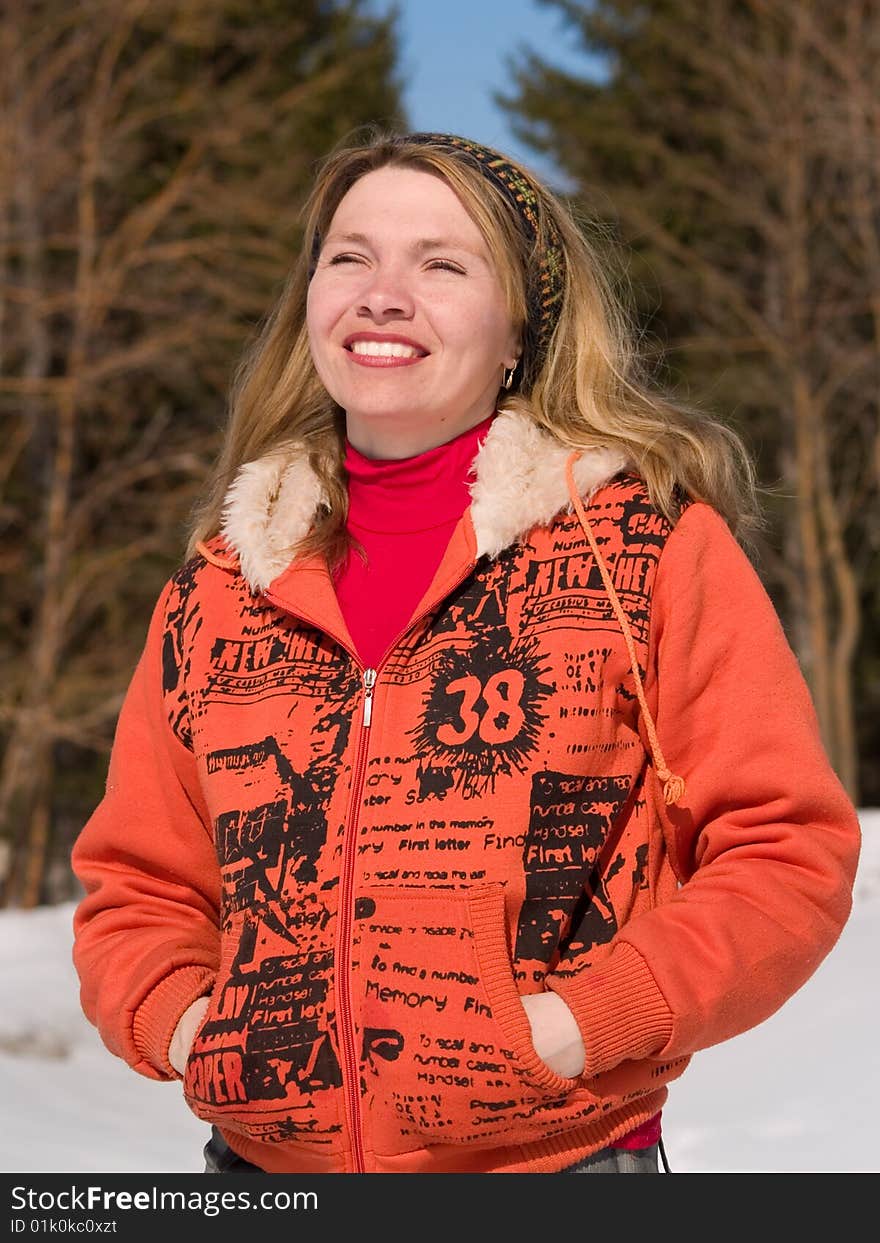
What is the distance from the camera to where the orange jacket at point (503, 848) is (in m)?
1.67

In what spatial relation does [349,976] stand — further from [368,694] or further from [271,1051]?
[368,694]

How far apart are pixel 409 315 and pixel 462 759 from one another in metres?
0.60

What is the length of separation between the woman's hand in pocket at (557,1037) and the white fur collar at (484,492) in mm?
567

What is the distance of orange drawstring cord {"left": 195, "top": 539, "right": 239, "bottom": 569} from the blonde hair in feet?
0.10

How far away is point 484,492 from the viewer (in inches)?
75.8

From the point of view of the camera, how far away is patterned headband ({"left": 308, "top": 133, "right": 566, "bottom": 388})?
2.05 m

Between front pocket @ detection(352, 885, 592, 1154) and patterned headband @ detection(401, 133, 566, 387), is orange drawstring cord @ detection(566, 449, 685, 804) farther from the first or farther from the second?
patterned headband @ detection(401, 133, 566, 387)

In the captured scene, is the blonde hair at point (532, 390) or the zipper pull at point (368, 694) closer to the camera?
the zipper pull at point (368, 694)

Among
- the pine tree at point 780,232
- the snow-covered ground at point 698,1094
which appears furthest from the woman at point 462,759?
the pine tree at point 780,232

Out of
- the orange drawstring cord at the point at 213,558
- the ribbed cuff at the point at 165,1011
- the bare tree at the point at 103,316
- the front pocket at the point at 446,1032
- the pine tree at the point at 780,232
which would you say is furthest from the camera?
the pine tree at the point at 780,232

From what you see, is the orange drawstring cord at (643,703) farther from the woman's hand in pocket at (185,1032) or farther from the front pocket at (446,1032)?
the woman's hand in pocket at (185,1032)

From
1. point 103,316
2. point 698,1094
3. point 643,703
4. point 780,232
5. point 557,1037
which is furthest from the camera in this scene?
point 780,232

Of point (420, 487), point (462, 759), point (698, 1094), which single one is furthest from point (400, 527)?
point (698, 1094)

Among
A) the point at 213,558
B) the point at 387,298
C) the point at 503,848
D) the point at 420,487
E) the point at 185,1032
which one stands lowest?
the point at 185,1032
